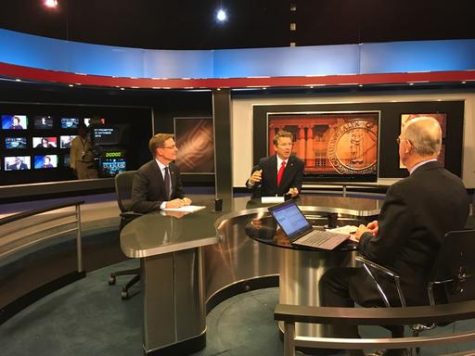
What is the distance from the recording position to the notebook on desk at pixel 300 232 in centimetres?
212

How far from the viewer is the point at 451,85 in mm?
5039

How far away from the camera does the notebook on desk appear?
2.12 metres

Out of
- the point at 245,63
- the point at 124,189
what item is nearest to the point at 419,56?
the point at 245,63

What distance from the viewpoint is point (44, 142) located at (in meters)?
5.61

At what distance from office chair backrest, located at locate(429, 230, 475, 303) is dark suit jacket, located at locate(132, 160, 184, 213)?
85.8 inches

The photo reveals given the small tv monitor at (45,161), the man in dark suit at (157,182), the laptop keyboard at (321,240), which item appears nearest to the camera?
the laptop keyboard at (321,240)

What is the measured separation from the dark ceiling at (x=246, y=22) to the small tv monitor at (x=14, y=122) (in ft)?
6.93

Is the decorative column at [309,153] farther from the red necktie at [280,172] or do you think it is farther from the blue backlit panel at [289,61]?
the red necktie at [280,172]

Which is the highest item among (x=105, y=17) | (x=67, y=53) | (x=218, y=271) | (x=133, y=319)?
(x=105, y=17)

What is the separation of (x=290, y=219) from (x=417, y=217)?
85 cm

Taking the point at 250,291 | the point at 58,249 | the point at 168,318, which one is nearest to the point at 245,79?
the point at 250,291

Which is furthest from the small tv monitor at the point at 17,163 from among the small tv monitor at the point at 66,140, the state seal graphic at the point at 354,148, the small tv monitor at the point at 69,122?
the state seal graphic at the point at 354,148

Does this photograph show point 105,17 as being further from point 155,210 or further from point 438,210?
point 438,210

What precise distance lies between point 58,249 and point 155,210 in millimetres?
2115
